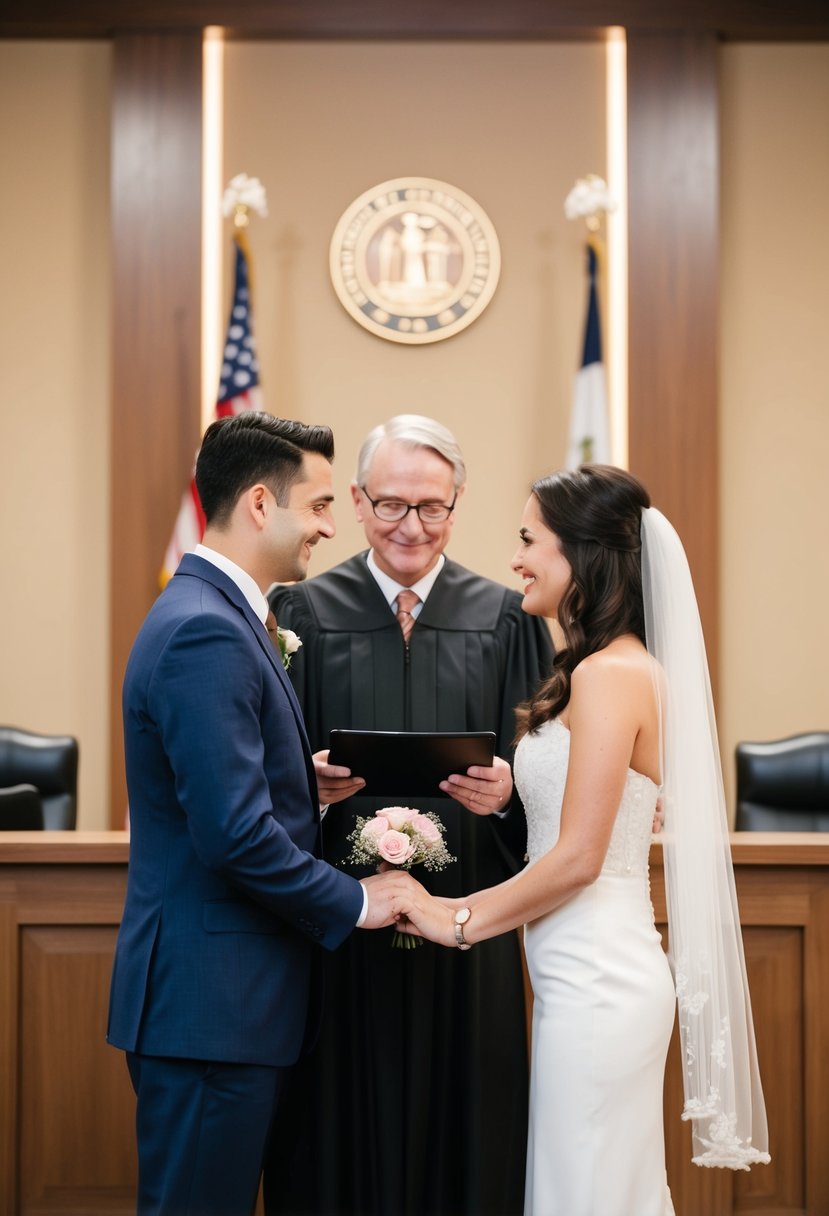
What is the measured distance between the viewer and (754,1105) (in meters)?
2.57

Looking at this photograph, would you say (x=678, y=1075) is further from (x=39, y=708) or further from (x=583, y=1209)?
(x=39, y=708)

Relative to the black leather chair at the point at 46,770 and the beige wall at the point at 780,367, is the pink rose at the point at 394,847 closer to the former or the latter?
the black leather chair at the point at 46,770

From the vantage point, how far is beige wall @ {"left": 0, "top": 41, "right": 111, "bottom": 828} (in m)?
6.09

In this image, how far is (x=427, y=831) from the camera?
2.45m

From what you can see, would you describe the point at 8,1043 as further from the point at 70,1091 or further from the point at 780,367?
the point at 780,367

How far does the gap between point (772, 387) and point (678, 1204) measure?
13.8 ft

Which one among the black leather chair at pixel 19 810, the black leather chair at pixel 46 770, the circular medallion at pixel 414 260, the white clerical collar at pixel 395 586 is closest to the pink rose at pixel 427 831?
the white clerical collar at pixel 395 586

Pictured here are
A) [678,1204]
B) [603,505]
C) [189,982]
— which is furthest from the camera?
[678,1204]

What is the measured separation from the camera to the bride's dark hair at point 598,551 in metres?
2.47

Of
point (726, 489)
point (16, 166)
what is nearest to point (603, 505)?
point (726, 489)

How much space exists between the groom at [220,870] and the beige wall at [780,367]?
14.0 feet

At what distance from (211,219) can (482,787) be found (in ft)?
14.0

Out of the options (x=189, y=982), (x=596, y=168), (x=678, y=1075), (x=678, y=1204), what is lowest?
(x=678, y=1204)

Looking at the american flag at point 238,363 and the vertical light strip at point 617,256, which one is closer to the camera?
the american flag at point 238,363
